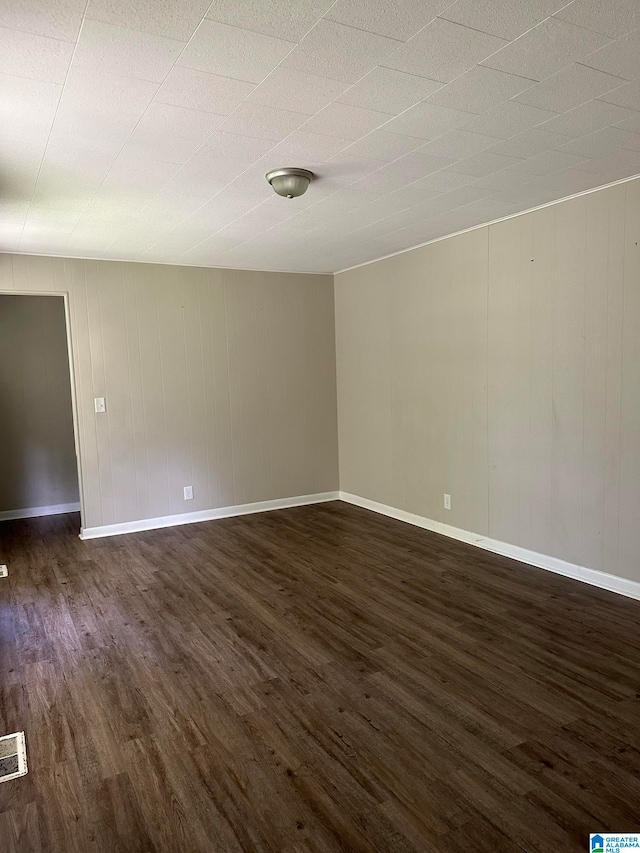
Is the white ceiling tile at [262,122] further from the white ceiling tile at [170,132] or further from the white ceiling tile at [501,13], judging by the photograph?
the white ceiling tile at [501,13]

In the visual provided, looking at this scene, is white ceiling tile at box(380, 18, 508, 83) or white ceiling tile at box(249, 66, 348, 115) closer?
white ceiling tile at box(380, 18, 508, 83)

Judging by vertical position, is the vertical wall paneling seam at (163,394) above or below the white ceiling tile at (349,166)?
below

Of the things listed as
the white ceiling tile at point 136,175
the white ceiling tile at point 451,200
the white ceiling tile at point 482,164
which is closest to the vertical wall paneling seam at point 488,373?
the white ceiling tile at point 451,200

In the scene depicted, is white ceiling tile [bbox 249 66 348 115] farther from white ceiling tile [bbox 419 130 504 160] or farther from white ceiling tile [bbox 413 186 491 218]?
white ceiling tile [bbox 413 186 491 218]

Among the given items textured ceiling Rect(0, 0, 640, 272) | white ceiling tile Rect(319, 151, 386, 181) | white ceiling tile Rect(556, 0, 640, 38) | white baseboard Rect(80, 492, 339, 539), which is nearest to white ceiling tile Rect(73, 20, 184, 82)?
textured ceiling Rect(0, 0, 640, 272)

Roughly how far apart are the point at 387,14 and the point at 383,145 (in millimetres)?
954

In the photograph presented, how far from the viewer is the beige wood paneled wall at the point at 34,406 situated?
19.4 ft

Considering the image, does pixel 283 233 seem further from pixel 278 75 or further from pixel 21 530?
pixel 21 530

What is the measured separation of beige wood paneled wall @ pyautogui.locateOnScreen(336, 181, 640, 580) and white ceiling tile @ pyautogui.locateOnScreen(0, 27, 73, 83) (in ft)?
9.34

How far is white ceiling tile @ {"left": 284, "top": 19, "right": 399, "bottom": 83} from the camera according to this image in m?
1.70

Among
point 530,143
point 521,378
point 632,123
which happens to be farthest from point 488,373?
point 632,123

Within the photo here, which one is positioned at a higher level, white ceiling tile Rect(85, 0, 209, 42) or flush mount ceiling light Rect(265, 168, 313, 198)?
white ceiling tile Rect(85, 0, 209, 42)

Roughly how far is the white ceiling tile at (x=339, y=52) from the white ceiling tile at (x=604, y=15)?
1.63 feet

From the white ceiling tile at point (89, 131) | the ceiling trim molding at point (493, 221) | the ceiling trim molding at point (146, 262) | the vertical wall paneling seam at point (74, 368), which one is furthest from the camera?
the vertical wall paneling seam at point (74, 368)
